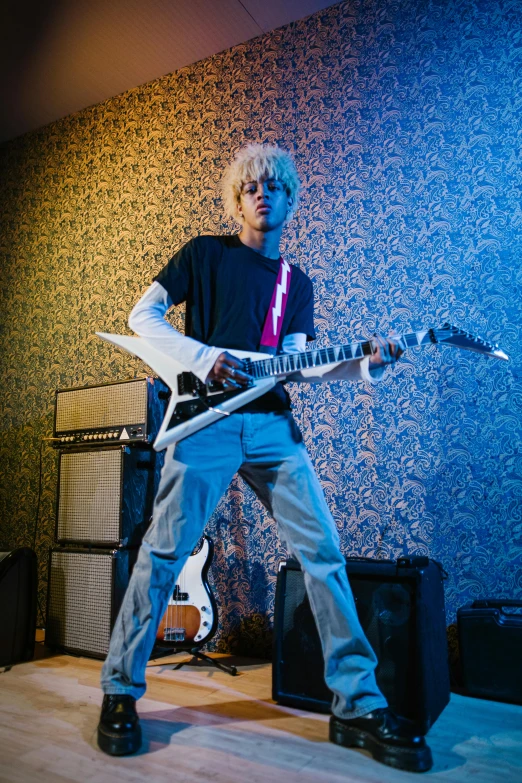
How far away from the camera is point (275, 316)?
167 cm

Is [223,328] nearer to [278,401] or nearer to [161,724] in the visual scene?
[278,401]

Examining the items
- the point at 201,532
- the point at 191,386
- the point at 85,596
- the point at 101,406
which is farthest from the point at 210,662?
the point at 191,386

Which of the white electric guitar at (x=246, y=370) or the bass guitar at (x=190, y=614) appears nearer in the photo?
A: the white electric guitar at (x=246, y=370)

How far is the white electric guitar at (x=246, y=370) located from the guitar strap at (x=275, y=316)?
0.06 m

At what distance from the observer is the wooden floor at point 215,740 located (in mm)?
1271

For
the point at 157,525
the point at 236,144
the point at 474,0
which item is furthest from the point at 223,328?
the point at 474,0

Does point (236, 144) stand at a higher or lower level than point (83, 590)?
higher

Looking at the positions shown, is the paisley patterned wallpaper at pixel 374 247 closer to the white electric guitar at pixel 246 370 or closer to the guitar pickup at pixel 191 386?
the white electric guitar at pixel 246 370

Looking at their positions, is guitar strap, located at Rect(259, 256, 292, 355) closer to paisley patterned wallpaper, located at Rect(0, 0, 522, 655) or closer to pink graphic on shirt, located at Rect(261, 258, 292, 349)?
pink graphic on shirt, located at Rect(261, 258, 292, 349)

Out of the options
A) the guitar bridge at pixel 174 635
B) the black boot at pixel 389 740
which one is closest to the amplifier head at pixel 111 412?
the guitar bridge at pixel 174 635

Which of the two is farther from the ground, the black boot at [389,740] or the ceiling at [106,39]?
the ceiling at [106,39]

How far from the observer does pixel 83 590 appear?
240 cm

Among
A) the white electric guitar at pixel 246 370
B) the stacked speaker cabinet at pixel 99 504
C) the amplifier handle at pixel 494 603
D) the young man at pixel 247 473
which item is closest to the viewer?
the young man at pixel 247 473

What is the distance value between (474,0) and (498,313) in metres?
1.37
